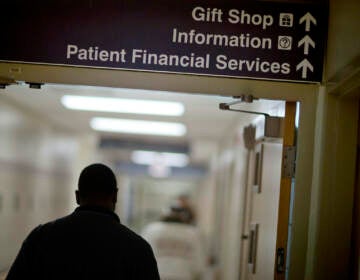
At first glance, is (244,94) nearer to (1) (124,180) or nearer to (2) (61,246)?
(2) (61,246)

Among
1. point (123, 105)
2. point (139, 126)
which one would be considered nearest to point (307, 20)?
point (123, 105)

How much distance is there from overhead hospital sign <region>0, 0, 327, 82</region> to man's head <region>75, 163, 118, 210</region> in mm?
801

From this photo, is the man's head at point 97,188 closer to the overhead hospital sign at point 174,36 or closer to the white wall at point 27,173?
the overhead hospital sign at point 174,36

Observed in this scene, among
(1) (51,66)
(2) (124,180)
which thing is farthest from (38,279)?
(2) (124,180)

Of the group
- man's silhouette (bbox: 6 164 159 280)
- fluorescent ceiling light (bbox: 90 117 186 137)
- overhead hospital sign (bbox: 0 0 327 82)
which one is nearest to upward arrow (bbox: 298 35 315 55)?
overhead hospital sign (bbox: 0 0 327 82)

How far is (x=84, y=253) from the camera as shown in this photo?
2.25 meters

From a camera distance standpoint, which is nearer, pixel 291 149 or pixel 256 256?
pixel 291 149

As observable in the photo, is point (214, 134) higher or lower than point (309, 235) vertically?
higher

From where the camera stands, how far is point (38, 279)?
2260mm

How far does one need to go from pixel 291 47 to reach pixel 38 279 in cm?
174

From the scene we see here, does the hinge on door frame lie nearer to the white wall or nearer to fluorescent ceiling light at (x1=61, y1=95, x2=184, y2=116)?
fluorescent ceiling light at (x1=61, y1=95, x2=184, y2=116)

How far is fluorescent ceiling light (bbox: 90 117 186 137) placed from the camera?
29.8ft

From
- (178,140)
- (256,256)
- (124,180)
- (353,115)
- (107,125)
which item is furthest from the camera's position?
(124,180)

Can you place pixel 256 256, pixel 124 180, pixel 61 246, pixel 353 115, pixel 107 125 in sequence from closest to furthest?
pixel 61 246 → pixel 353 115 → pixel 256 256 → pixel 107 125 → pixel 124 180
